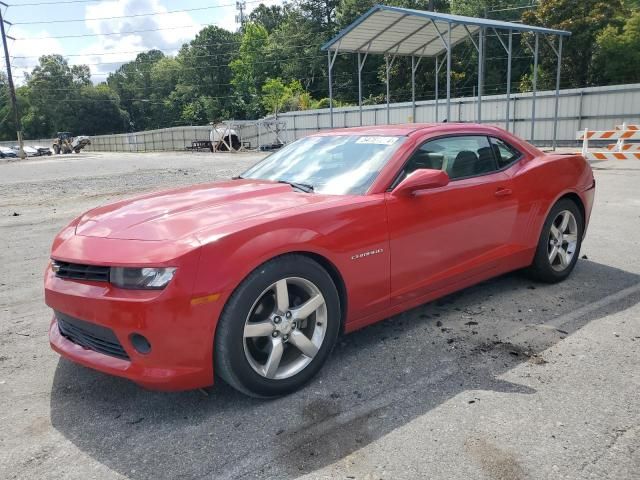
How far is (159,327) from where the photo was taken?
2562 mm

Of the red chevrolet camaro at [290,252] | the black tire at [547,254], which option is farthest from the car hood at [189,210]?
the black tire at [547,254]

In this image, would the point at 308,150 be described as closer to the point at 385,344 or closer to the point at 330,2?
the point at 385,344

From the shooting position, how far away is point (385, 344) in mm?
3656

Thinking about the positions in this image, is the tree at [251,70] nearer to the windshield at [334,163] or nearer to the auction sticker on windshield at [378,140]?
the windshield at [334,163]

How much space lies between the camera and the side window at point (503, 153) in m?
4.41

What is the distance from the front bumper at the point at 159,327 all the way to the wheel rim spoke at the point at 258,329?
199 mm

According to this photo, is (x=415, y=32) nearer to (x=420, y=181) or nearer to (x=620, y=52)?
(x=420, y=181)

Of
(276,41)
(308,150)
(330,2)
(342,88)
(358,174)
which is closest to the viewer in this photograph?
(358,174)

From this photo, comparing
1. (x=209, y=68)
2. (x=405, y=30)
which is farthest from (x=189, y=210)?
(x=209, y=68)

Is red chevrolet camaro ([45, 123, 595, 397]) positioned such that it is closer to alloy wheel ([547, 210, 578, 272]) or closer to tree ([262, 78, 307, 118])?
alloy wheel ([547, 210, 578, 272])

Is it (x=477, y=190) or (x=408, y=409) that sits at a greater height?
(x=477, y=190)

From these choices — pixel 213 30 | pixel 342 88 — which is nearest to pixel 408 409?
pixel 342 88

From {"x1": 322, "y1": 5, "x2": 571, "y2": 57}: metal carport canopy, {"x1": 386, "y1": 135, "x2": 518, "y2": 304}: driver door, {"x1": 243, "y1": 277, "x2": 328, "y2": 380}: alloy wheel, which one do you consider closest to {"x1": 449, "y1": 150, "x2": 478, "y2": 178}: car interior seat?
{"x1": 386, "y1": 135, "x2": 518, "y2": 304}: driver door

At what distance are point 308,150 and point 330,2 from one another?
67384 millimetres
